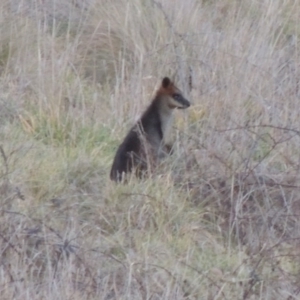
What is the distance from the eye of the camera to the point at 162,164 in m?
6.56

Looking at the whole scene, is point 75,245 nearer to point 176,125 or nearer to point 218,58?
point 176,125

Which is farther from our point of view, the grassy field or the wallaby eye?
the wallaby eye

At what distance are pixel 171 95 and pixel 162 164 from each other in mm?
744

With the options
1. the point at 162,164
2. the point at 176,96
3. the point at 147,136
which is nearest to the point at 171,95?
the point at 176,96

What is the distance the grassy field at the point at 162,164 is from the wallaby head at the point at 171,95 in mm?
184

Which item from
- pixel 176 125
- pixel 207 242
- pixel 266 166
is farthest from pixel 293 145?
pixel 207 242

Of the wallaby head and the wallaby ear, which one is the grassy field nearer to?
the wallaby head

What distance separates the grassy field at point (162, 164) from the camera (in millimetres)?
5352

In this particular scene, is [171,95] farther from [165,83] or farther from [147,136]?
[147,136]

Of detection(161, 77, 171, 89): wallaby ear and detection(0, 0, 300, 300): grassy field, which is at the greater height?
detection(161, 77, 171, 89): wallaby ear

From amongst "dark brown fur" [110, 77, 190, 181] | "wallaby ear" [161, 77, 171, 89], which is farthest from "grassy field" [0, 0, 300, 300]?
"wallaby ear" [161, 77, 171, 89]

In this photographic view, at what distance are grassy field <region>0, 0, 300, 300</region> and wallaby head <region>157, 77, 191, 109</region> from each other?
0.18 metres

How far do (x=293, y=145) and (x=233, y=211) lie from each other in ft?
3.48

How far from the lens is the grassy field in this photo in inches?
211
